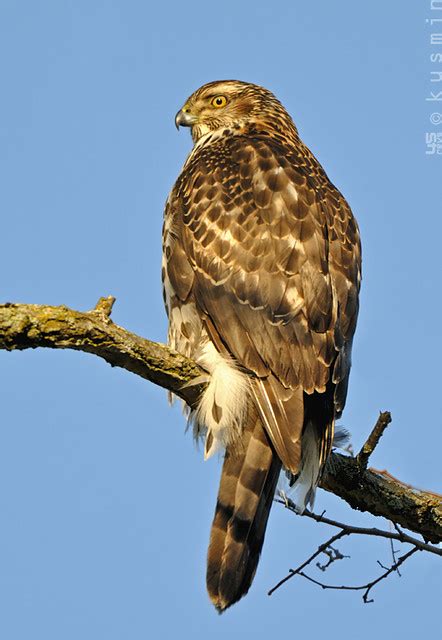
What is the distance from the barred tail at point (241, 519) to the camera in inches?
210

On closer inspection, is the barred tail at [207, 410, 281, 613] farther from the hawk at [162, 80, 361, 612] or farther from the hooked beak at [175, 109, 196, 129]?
the hooked beak at [175, 109, 196, 129]

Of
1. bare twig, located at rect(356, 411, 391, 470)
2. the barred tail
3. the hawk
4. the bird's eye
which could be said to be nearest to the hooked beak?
the bird's eye

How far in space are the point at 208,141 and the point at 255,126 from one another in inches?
16.4

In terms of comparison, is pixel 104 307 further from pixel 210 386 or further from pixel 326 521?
pixel 326 521

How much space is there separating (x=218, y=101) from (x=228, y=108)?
0.12m

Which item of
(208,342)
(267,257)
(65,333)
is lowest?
(65,333)

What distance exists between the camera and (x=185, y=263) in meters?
6.23

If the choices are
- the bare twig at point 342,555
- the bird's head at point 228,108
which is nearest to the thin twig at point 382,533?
the bare twig at point 342,555

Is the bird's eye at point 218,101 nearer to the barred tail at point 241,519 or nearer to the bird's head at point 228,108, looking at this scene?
the bird's head at point 228,108

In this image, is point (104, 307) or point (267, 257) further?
point (267, 257)

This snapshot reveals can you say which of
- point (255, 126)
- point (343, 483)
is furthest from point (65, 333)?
point (255, 126)

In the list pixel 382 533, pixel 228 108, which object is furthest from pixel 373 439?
pixel 228 108

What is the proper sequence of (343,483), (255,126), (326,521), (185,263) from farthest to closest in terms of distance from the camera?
(255,126) < (185,263) < (343,483) < (326,521)

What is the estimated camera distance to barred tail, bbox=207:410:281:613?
5344mm
